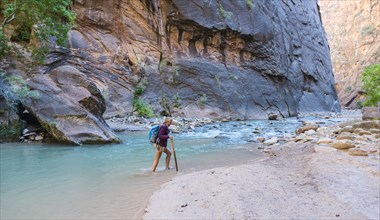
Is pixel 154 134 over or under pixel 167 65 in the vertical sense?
under

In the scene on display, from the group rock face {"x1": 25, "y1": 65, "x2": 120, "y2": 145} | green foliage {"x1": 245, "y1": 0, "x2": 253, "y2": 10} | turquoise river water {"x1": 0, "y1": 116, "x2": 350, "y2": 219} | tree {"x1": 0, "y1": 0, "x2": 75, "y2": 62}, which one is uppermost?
green foliage {"x1": 245, "y1": 0, "x2": 253, "y2": 10}

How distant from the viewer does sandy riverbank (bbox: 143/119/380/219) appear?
304 centimetres

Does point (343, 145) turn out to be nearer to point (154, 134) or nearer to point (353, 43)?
point (154, 134)

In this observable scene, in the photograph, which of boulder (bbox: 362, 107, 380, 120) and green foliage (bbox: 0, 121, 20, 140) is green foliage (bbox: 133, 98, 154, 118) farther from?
boulder (bbox: 362, 107, 380, 120)

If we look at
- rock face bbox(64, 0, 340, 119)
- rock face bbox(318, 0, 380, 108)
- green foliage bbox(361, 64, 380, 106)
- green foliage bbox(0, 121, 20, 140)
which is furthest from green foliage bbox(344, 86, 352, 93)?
green foliage bbox(0, 121, 20, 140)

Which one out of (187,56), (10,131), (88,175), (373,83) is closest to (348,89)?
(373,83)

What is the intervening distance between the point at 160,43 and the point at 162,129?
1710cm

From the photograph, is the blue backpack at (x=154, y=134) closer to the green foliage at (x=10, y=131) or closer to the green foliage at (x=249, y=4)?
the green foliage at (x=10, y=131)

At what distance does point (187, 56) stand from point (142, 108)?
6770 millimetres

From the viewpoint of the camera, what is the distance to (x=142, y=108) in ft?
63.4

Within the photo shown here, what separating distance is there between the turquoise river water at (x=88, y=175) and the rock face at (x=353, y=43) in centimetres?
5266

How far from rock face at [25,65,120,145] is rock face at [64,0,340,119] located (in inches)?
253

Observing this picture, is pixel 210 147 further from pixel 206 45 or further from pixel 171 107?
pixel 206 45

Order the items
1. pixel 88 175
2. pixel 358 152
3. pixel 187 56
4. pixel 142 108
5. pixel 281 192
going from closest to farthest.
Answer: pixel 281 192, pixel 358 152, pixel 88 175, pixel 142 108, pixel 187 56
